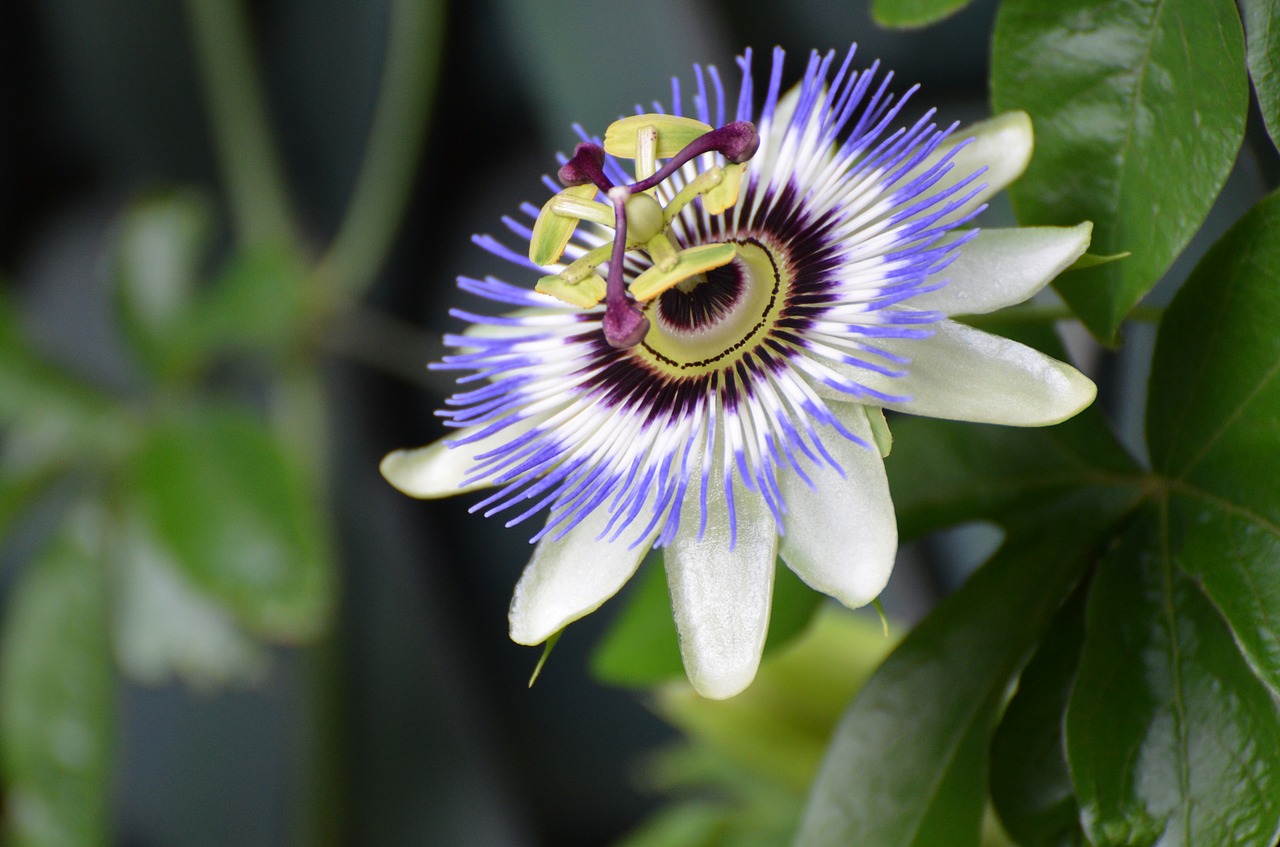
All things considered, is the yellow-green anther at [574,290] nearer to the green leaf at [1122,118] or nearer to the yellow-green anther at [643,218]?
the yellow-green anther at [643,218]

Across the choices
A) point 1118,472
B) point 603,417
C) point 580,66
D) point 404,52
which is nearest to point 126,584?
point 404,52

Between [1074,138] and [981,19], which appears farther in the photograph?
[981,19]

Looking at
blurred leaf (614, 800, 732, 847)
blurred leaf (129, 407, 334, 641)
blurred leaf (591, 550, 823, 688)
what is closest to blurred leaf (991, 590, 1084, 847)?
blurred leaf (591, 550, 823, 688)

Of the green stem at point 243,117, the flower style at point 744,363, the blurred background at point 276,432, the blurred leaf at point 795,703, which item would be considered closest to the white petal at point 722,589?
the flower style at point 744,363

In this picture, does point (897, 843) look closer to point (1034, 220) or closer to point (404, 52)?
point (1034, 220)

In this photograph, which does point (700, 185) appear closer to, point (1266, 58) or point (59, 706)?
point (1266, 58)

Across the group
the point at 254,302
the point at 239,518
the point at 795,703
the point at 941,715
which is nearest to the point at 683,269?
the point at 941,715
